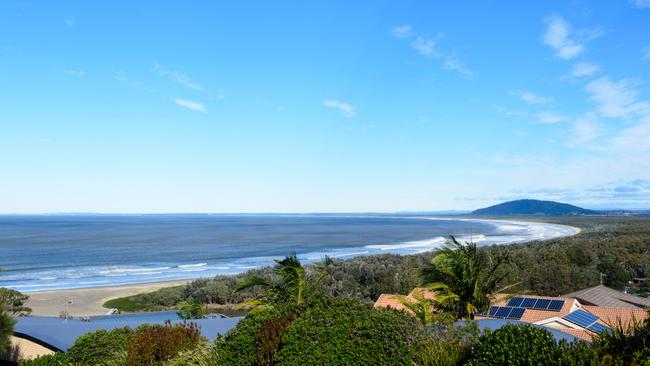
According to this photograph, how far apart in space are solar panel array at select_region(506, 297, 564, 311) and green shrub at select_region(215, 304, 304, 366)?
1396cm

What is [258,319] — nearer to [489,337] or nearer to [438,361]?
[438,361]

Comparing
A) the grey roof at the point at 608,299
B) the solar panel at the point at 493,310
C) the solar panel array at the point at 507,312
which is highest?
the solar panel array at the point at 507,312

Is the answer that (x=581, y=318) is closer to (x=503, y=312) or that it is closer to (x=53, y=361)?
(x=503, y=312)

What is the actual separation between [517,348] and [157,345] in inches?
257

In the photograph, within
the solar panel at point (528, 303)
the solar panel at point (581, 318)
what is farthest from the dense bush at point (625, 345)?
the solar panel at point (528, 303)

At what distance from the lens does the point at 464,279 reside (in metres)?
13.7

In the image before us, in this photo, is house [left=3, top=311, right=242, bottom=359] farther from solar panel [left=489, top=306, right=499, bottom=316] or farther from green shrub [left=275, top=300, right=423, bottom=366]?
solar panel [left=489, top=306, right=499, bottom=316]

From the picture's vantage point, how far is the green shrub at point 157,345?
9164 mm

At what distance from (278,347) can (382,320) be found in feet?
5.58

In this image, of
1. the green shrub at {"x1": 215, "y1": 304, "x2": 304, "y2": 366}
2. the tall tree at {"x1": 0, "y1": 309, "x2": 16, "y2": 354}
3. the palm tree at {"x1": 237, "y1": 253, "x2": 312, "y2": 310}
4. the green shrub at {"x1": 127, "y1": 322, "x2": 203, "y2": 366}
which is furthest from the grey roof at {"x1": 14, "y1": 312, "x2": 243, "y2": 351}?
the green shrub at {"x1": 215, "y1": 304, "x2": 304, "y2": 366}

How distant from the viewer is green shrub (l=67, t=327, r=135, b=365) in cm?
1043

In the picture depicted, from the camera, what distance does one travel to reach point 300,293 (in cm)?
1261

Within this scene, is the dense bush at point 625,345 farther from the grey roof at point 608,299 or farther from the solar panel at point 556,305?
the grey roof at point 608,299

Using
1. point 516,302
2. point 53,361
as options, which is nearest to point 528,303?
point 516,302
